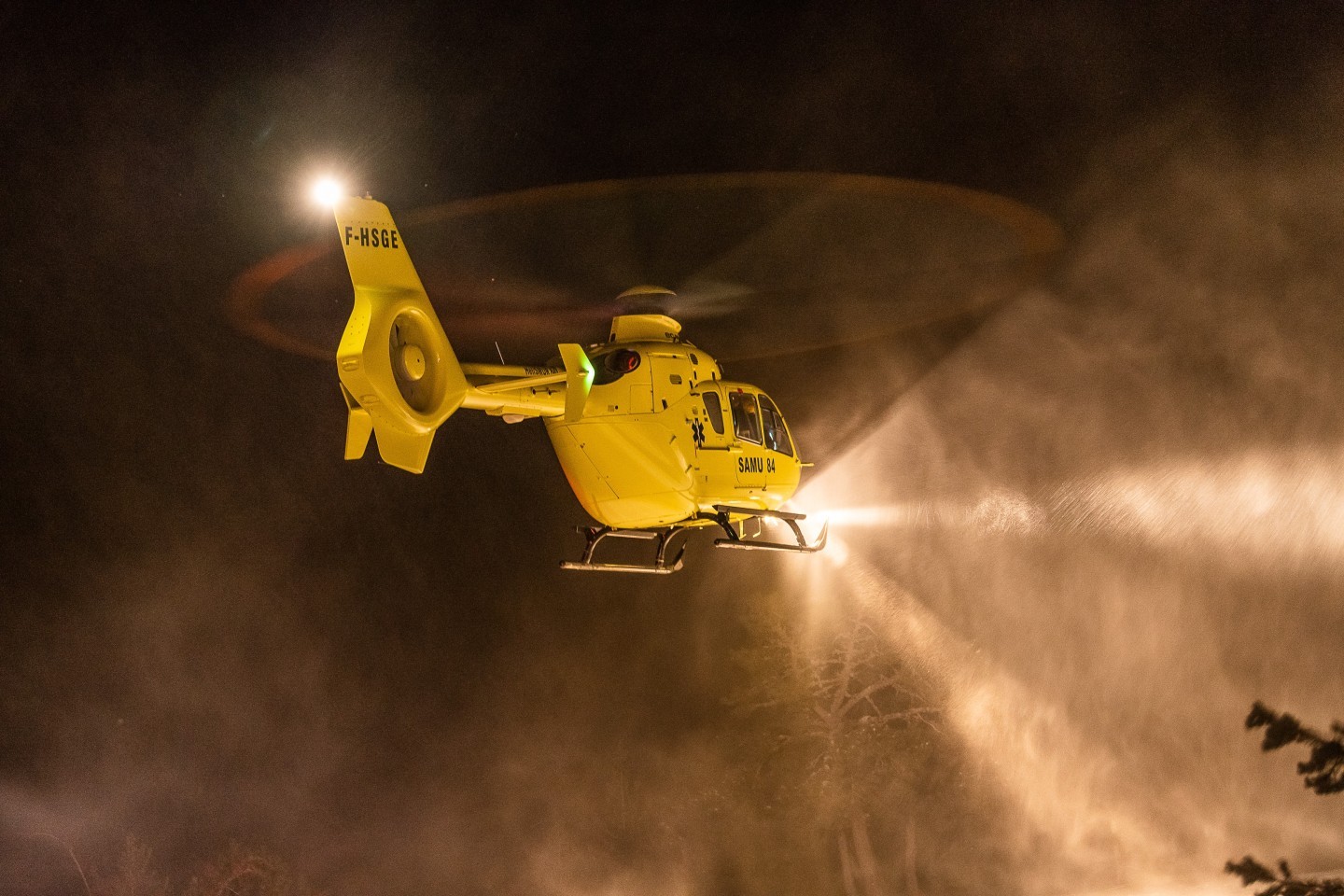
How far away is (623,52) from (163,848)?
4602 millimetres

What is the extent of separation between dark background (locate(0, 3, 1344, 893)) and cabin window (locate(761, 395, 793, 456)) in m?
1.46

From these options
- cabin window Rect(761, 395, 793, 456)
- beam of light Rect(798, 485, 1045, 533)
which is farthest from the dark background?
cabin window Rect(761, 395, 793, 456)

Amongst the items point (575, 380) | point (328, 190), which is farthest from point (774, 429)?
point (328, 190)

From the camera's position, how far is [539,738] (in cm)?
641

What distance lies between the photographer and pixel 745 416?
18.3 ft

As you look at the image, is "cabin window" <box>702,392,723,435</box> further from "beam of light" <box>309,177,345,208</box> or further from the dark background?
"beam of light" <box>309,177,345,208</box>

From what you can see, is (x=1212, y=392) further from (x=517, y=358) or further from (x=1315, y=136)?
(x=517, y=358)

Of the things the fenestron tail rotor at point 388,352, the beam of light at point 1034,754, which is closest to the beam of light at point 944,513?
the beam of light at point 1034,754

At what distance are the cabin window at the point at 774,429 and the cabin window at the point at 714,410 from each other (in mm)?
357

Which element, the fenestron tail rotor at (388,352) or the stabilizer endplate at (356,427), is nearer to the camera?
the fenestron tail rotor at (388,352)

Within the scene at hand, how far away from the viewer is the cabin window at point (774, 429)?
576 centimetres

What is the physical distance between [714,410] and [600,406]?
0.63 meters

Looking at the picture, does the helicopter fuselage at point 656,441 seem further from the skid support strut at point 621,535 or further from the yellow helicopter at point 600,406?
the skid support strut at point 621,535

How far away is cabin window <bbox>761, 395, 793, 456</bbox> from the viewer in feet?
18.9
